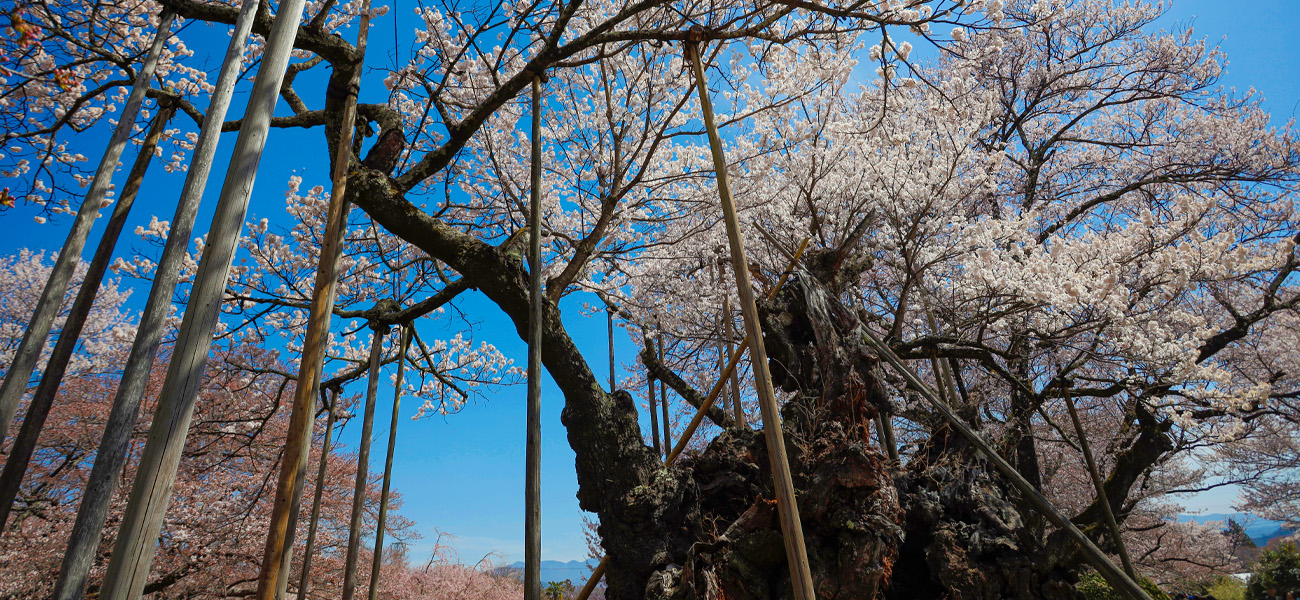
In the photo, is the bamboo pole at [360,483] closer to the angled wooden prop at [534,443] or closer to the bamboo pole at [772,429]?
the angled wooden prop at [534,443]

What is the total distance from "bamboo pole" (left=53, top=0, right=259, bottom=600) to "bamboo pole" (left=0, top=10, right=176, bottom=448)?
788 mm

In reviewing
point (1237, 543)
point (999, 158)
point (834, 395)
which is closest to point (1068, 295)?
point (999, 158)

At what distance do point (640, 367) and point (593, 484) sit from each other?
18.0ft

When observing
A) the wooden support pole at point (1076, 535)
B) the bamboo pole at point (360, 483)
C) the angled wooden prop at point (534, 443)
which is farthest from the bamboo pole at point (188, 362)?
the wooden support pole at point (1076, 535)

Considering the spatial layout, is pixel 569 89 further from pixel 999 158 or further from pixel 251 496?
pixel 251 496

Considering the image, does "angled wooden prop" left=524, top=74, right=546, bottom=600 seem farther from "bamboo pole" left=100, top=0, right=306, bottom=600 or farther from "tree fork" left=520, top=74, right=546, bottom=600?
"bamboo pole" left=100, top=0, right=306, bottom=600

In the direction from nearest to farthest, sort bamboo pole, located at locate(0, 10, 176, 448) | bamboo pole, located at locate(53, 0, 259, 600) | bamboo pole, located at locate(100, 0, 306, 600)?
bamboo pole, located at locate(100, 0, 306, 600) → bamboo pole, located at locate(53, 0, 259, 600) → bamboo pole, located at locate(0, 10, 176, 448)

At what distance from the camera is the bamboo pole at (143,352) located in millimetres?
1724

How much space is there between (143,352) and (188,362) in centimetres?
87

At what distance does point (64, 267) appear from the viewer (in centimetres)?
245

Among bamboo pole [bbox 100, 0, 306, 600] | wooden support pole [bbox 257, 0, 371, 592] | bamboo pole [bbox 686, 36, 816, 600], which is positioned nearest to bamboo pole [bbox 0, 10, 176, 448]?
wooden support pole [bbox 257, 0, 371, 592]

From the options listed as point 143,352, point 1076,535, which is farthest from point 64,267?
point 1076,535

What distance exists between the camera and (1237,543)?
11.4 meters

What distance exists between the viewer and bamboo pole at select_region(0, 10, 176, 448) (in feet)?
7.27
